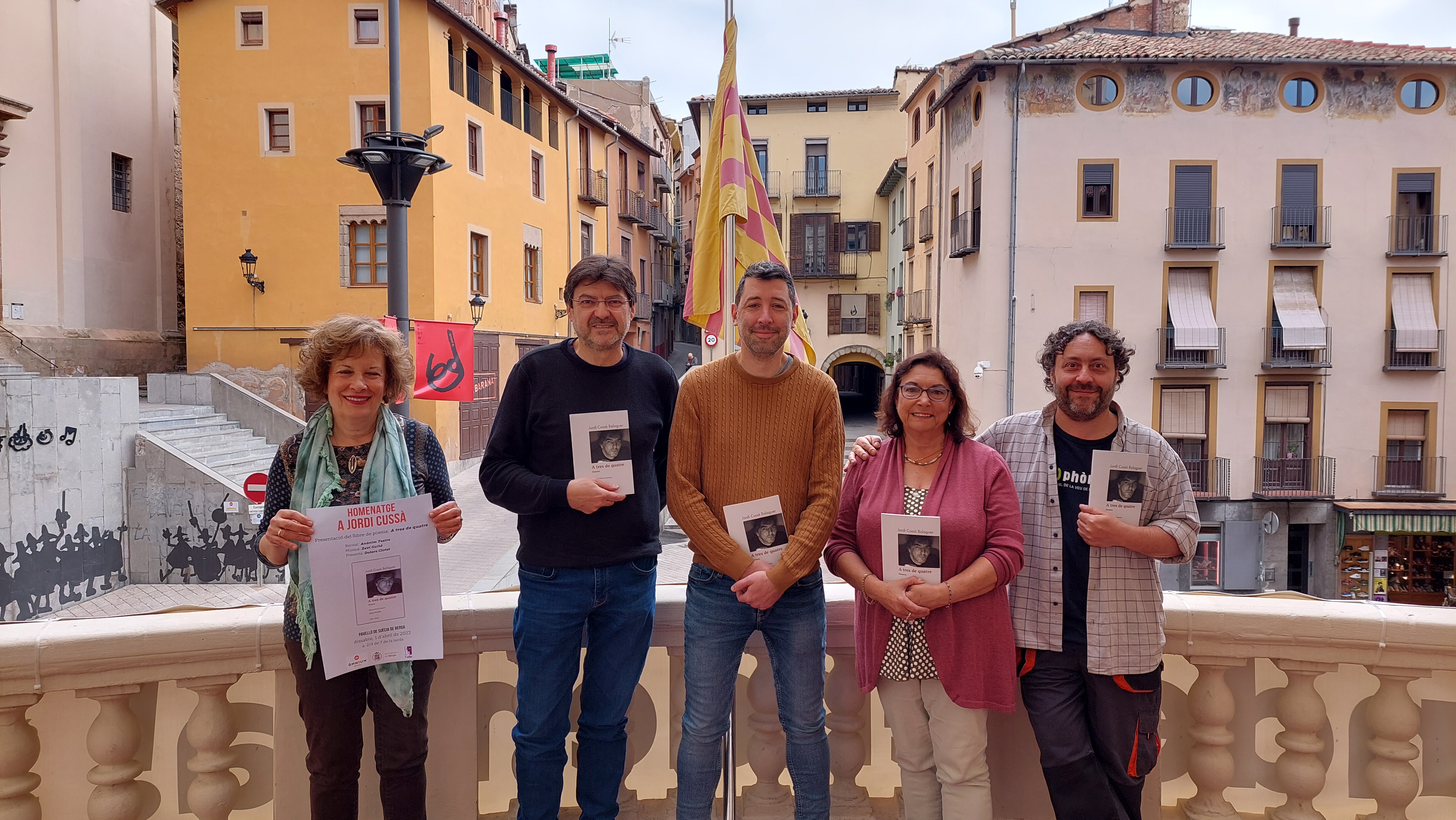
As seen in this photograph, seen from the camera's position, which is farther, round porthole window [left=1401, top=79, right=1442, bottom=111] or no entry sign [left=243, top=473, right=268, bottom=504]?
round porthole window [left=1401, top=79, right=1442, bottom=111]

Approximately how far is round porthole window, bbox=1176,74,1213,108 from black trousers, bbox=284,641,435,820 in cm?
2335

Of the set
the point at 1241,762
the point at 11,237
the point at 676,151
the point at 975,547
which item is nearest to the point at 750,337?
the point at 975,547

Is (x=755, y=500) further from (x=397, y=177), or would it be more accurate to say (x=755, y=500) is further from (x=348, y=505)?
(x=397, y=177)

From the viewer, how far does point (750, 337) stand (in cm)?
254

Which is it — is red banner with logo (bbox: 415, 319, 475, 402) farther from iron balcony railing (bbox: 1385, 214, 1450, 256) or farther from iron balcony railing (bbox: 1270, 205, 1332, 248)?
iron balcony railing (bbox: 1385, 214, 1450, 256)

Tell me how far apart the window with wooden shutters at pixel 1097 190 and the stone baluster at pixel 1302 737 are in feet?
67.5

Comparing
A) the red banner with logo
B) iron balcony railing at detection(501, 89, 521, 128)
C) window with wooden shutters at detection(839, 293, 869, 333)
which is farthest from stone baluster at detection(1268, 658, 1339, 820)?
window with wooden shutters at detection(839, 293, 869, 333)

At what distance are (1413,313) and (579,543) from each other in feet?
82.9

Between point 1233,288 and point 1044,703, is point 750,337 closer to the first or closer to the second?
point 1044,703

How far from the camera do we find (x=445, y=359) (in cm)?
978

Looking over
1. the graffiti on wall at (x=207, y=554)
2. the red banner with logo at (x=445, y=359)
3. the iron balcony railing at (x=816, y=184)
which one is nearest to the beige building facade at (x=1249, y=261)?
the iron balcony railing at (x=816, y=184)

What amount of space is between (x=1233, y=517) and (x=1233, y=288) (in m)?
5.55

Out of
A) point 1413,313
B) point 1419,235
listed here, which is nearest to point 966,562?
point 1413,313

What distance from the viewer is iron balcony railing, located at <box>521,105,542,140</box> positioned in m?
25.1
